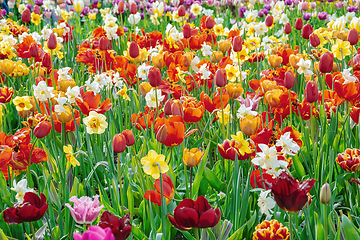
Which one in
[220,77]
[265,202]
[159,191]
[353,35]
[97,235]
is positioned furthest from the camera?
[353,35]

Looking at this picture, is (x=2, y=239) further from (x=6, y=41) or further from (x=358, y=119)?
(x=6, y=41)

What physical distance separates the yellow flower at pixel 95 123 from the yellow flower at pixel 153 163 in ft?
1.19

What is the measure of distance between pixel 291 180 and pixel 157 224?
543 mm

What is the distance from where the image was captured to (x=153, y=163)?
3.21 feet

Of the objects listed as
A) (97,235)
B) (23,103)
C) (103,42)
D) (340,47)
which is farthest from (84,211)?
(340,47)

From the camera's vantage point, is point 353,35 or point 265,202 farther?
point 353,35

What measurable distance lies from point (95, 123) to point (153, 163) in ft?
1.33

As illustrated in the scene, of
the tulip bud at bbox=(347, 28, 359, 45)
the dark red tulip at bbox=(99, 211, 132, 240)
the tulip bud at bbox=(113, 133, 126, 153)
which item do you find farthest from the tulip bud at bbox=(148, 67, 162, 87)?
→ the tulip bud at bbox=(347, 28, 359, 45)

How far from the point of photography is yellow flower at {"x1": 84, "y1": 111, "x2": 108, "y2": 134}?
50.3 inches

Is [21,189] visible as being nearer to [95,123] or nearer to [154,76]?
[95,123]

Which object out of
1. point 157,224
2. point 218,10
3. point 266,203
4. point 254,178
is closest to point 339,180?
point 254,178

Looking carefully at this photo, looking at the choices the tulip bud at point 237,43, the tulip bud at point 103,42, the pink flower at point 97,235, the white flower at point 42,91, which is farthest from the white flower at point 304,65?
the pink flower at point 97,235

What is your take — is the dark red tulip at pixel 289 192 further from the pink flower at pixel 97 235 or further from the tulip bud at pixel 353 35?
the tulip bud at pixel 353 35

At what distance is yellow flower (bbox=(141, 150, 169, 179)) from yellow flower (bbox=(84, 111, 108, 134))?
14.2 inches
